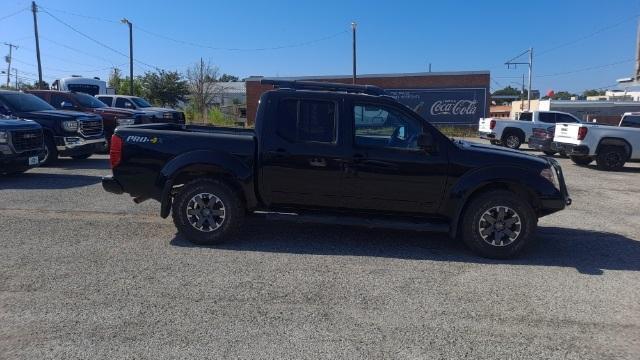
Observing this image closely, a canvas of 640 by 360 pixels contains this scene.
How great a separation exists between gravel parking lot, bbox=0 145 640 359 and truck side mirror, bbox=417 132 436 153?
1.26 meters

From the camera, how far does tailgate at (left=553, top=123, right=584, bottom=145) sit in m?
15.5

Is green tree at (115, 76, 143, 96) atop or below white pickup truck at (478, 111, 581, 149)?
atop

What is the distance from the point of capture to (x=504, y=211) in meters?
5.84

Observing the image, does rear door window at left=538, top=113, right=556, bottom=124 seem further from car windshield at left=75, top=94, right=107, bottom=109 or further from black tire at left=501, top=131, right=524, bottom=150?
car windshield at left=75, top=94, right=107, bottom=109

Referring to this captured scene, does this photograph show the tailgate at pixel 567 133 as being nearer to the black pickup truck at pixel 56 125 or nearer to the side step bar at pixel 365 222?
the side step bar at pixel 365 222

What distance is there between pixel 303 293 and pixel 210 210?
1933mm

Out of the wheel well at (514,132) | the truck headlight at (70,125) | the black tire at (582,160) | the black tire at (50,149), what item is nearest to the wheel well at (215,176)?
Result: the truck headlight at (70,125)

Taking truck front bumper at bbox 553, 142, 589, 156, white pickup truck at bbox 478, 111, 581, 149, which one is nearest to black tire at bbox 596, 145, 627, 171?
truck front bumper at bbox 553, 142, 589, 156

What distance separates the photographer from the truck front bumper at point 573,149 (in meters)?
15.2

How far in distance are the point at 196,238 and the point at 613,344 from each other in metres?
4.37

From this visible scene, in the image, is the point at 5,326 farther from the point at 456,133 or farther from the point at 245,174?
the point at 456,133

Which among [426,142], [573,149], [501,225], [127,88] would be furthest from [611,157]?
[127,88]

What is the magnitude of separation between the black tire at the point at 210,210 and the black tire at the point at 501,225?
9.22 feet

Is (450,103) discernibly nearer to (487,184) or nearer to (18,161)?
(18,161)
